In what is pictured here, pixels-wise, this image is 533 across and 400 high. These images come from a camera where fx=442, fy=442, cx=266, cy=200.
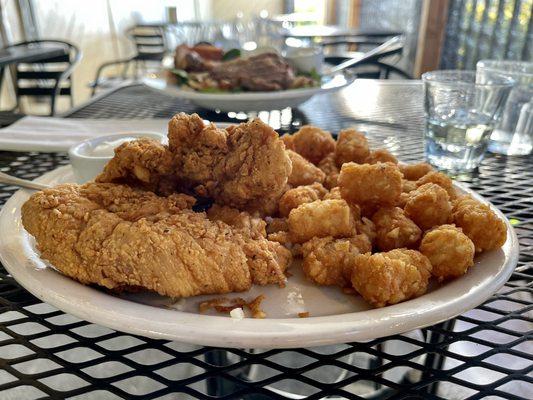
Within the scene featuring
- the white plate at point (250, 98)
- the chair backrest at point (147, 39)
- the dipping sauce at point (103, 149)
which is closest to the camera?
the dipping sauce at point (103, 149)

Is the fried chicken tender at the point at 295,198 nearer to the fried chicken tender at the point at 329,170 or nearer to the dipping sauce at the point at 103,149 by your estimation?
the fried chicken tender at the point at 329,170

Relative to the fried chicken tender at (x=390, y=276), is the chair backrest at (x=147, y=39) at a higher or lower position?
lower

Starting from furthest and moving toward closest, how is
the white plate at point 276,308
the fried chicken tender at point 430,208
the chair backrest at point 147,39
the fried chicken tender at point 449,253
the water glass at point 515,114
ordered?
1. the chair backrest at point 147,39
2. the water glass at point 515,114
3. the fried chicken tender at point 430,208
4. the fried chicken tender at point 449,253
5. the white plate at point 276,308

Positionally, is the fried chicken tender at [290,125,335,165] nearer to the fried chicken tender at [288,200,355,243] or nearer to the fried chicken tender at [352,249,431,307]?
the fried chicken tender at [288,200,355,243]

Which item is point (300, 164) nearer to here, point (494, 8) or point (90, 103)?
point (90, 103)

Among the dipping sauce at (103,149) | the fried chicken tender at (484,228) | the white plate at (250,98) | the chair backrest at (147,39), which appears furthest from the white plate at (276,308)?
the chair backrest at (147,39)

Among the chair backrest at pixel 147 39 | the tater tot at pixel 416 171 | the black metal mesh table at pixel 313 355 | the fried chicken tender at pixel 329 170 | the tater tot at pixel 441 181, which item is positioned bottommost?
the chair backrest at pixel 147 39

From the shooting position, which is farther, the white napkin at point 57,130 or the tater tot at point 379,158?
the white napkin at point 57,130
